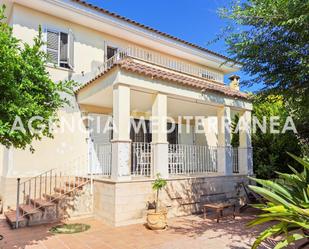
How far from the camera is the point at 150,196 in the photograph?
956cm

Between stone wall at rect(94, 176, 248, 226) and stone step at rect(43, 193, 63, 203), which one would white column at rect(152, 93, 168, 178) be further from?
stone step at rect(43, 193, 63, 203)

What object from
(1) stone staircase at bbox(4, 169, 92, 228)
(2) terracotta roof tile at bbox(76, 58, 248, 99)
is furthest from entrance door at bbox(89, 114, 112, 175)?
(2) terracotta roof tile at bbox(76, 58, 248, 99)

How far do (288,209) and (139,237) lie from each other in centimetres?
455

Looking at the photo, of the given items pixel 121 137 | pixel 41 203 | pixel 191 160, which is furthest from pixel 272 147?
pixel 41 203

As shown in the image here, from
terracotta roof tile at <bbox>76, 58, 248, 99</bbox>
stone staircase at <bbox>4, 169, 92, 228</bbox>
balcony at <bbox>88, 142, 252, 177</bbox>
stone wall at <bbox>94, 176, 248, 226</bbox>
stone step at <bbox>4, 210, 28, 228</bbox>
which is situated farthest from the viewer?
balcony at <bbox>88, 142, 252, 177</bbox>

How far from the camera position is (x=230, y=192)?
1231cm

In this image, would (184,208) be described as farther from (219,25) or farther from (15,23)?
(15,23)

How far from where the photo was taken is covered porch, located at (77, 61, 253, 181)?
936 centimetres

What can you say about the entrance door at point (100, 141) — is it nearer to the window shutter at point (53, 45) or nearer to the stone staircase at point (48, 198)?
the stone staircase at point (48, 198)

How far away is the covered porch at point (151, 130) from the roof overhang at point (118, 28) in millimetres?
2324

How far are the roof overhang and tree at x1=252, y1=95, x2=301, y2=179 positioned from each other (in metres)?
3.57

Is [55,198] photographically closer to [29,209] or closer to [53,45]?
[29,209]

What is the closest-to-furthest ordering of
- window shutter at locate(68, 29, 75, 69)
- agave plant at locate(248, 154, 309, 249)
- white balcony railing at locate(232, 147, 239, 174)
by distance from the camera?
agave plant at locate(248, 154, 309, 249), window shutter at locate(68, 29, 75, 69), white balcony railing at locate(232, 147, 239, 174)

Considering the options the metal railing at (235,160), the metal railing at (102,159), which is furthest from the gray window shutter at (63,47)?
the metal railing at (235,160)
